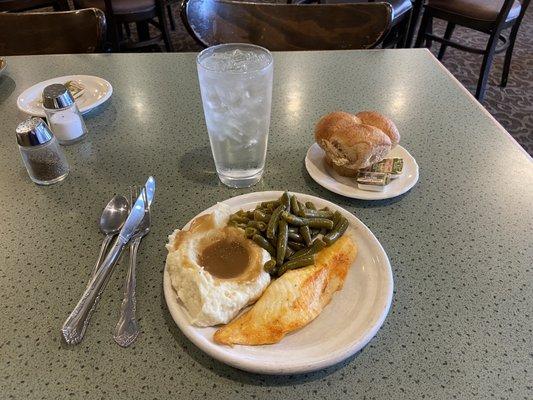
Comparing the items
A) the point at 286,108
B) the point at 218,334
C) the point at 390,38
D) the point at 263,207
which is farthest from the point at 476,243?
the point at 390,38

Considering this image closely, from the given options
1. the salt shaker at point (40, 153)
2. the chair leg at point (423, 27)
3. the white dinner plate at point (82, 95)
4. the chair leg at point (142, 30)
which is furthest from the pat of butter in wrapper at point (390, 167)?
the chair leg at point (142, 30)

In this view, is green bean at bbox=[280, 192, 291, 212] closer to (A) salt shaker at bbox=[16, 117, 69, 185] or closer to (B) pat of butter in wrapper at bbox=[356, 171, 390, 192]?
(B) pat of butter in wrapper at bbox=[356, 171, 390, 192]

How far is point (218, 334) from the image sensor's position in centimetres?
57

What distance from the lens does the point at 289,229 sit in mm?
718

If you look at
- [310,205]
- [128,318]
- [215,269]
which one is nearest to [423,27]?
[310,205]

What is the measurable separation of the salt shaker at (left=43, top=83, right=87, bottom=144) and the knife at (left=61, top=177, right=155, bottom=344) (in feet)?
1.12

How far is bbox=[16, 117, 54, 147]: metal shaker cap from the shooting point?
0.85 meters

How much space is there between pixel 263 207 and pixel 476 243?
41 cm

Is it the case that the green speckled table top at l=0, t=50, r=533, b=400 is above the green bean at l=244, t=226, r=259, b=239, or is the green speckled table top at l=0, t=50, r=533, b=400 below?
below

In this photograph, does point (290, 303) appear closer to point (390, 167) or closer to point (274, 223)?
point (274, 223)

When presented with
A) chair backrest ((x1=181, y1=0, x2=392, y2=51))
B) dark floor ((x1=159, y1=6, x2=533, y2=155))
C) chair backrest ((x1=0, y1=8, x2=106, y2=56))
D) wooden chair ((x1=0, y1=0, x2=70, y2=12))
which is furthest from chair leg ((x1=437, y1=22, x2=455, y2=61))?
wooden chair ((x1=0, y1=0, x2=70, y2=12))

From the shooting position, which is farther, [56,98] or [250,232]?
[56,98]

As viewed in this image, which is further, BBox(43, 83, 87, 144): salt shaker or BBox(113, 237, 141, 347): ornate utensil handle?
BBox(43, 83, 87, 144): salt shaker

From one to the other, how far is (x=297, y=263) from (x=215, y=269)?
13cm
